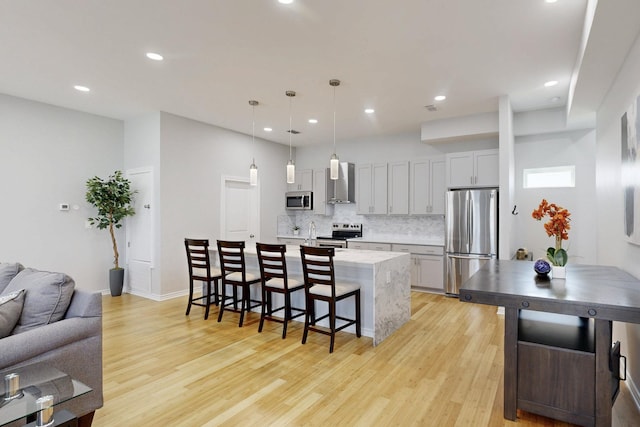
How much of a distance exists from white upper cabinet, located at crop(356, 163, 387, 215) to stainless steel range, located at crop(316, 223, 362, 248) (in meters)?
0.48

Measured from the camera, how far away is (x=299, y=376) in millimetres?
2795

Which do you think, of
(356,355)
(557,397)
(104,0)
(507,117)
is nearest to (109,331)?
(356,355)

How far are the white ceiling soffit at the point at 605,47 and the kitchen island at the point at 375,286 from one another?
2.43 m

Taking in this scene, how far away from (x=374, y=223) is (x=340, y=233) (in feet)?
2.42

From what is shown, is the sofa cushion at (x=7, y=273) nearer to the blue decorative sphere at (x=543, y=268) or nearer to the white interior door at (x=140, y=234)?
the white interior door at (x=140, y=234)

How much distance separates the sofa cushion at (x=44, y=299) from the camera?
206 centimetres

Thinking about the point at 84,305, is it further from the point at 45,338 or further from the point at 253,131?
the point at 253,131

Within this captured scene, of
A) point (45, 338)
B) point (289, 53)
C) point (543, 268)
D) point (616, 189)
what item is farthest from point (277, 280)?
point (616, 189)

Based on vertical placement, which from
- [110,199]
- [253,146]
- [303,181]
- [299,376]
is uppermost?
[253,146]

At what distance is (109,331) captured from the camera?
3.82 metres

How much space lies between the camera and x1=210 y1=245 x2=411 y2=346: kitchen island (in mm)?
3488

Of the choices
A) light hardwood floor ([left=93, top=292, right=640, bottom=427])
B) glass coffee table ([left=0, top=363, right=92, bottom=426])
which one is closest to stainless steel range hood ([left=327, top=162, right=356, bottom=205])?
A: light hardwood floor ([left=93, top=292, right=640, bottom=427])

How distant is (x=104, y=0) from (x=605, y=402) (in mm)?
4214

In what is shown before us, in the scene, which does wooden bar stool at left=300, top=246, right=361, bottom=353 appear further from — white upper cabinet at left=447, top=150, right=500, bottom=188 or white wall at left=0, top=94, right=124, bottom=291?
white wall at left=0, top=94, right=124, bottom=291
